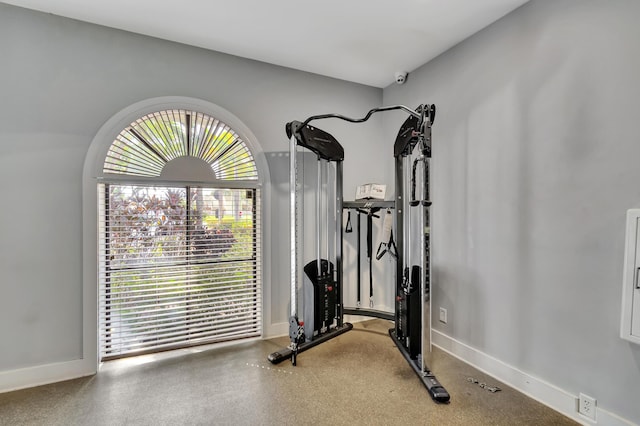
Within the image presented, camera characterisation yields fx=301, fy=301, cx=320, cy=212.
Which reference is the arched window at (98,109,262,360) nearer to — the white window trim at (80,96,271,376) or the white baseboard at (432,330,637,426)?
the white window trim at (80,96,271,376)

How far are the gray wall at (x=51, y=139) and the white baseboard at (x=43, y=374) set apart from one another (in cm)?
4

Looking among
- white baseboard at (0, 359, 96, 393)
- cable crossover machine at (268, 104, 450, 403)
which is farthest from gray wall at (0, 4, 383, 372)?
cable crossover machine at (268, 104, 450, 403)

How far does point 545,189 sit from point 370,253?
5.24 ft

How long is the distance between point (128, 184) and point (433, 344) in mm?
3009

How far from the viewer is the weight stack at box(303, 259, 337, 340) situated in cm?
270

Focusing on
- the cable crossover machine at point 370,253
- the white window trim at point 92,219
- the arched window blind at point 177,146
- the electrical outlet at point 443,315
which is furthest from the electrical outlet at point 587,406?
the white window trim at point 92,219

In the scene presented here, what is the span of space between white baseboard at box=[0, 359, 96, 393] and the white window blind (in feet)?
0.53

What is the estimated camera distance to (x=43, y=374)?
7.05 ft

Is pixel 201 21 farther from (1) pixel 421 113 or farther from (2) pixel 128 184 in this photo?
(1) pixel 421 113

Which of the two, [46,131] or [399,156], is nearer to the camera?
[46,131]

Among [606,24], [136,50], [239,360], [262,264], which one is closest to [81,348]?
[239,360]

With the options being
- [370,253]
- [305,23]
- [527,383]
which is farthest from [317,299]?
[305,23]

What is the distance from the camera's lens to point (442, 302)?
8.91ft

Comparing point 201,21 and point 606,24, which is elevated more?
point 201,21
